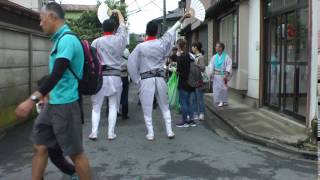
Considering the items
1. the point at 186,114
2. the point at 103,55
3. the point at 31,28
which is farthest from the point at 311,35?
the point at 31,28

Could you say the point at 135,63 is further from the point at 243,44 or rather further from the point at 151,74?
the point at 243,44

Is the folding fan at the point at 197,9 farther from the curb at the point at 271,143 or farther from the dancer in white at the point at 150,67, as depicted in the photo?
the curb at the point at 271,143

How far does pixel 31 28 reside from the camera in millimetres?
11898

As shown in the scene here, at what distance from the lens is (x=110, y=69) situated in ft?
27.6

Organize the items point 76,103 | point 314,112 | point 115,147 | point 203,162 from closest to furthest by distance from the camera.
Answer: point 76,103 < point 203,162 < point 115,147 < point 314,112

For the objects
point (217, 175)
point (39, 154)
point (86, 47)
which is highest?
point (86, 47)

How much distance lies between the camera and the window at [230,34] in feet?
48.5

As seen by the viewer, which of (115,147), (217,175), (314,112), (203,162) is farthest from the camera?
(314,112)

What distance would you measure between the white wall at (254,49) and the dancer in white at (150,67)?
14.0 ft

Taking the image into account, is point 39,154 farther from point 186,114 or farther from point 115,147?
point 186,114

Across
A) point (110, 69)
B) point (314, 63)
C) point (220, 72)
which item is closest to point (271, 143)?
point (314, 63)

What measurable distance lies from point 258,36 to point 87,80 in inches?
→ 308

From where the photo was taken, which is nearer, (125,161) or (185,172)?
(185,172)

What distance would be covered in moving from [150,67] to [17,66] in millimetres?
3649
